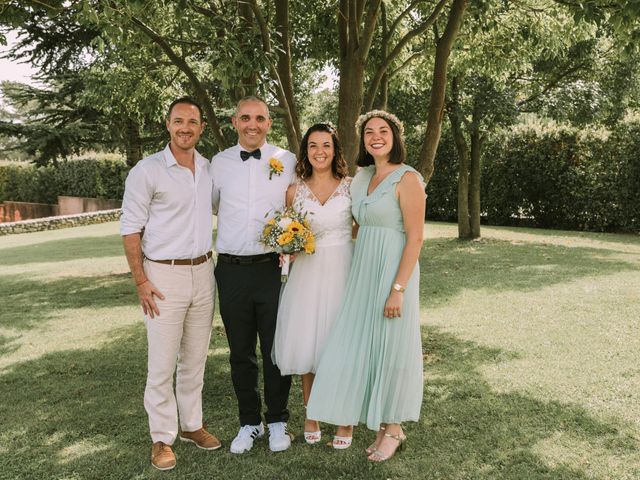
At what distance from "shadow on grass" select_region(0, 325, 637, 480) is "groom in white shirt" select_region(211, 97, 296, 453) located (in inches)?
12.7

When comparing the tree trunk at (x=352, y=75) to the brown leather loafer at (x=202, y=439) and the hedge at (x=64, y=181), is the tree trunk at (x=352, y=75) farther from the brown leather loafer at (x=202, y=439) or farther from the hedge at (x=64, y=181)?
the hedge at (x=64, y=181)

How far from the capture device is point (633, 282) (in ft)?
30.4

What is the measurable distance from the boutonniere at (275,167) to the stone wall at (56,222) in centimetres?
1931

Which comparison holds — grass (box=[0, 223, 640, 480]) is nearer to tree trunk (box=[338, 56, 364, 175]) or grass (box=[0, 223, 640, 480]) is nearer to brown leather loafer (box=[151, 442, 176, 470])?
brown leather loafer (box=[151, 442, 176, 470])

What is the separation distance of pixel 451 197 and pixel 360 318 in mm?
16952

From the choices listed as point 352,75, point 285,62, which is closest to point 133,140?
point 285,62

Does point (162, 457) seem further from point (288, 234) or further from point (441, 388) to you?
point (441, 388)

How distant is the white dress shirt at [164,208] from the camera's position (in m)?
3.62

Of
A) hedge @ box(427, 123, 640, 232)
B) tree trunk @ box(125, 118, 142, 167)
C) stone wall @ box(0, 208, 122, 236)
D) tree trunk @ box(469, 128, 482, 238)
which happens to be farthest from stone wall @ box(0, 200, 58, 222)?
tree trunk @ box(469, 128, 482, 238)

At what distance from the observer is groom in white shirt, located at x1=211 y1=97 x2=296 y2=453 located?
152 inches

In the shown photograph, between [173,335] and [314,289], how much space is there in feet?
3.27

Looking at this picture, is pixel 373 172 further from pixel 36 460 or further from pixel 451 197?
pixel 451 197

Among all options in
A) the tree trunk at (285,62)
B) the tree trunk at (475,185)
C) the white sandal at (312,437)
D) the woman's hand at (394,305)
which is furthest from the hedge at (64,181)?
the woman's hand at (394,305)

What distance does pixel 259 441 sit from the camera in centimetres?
405
